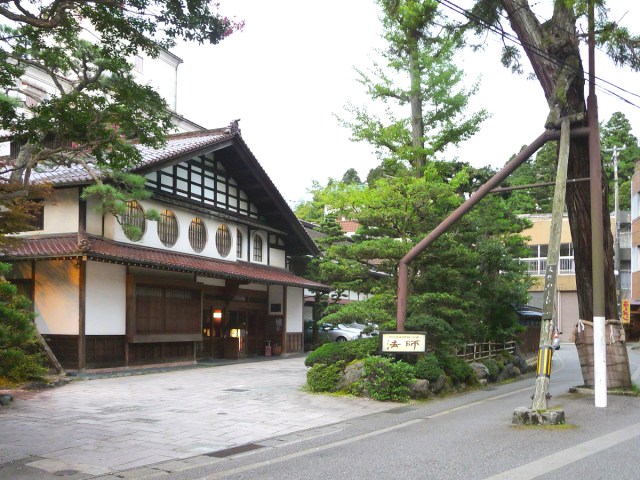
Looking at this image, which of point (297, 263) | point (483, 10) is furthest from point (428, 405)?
point (297, 263)

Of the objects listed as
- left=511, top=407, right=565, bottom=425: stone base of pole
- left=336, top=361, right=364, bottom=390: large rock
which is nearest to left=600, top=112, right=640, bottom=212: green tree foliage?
left=336, top=361, right=364, bottom=390: large rock

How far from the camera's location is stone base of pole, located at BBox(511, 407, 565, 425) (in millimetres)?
9555

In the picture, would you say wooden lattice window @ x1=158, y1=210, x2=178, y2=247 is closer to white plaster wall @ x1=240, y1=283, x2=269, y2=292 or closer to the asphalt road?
white plaster wall @ x1=240, y1=283, x2=269, y2=292

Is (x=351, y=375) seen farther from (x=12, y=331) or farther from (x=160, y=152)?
(x=160, y=152)

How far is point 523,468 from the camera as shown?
6941 millimetres

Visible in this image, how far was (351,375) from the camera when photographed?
571 inches

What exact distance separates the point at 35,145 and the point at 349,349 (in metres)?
8.98

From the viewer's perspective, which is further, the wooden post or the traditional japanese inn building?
the traditional japanese inn building

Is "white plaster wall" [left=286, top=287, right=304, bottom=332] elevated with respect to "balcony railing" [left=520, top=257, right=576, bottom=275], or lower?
lower

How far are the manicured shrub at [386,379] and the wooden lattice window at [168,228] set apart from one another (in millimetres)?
9639

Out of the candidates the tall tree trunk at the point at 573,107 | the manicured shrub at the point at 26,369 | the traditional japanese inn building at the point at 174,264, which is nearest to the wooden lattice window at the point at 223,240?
the traditional japanese inn building at the point at 174,264

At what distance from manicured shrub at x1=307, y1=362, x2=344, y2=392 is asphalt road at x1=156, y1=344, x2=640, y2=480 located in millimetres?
2860

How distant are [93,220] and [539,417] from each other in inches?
545

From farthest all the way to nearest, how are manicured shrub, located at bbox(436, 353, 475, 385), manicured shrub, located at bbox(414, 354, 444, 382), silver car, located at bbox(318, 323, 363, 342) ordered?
silver car, located at bbox(318, 323, 363, 342), manicured shrub, located at bbox(436, 353, 475, 385), manicured shrub, located at bbox(414, 354, 444, 382)
